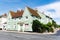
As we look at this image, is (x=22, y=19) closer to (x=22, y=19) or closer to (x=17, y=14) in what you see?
(x=22, y=19)

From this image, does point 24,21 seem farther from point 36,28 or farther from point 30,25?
point 36,28

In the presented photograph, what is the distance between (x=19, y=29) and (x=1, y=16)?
2481 centimetres

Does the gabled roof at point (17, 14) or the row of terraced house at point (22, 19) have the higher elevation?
the gabled roof at point (17, 14)

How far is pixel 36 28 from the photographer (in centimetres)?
4606

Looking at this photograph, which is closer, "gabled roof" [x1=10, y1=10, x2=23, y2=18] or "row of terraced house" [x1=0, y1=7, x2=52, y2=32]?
"row of terraced house" [x1=0, y1=7, x2=52, y2=32]

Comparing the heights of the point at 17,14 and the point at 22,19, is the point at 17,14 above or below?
above

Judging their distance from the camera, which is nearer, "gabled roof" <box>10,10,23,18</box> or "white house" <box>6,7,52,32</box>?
"white house" <box>6,7,52,32</box>

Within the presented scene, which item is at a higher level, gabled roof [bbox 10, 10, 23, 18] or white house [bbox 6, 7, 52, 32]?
gabled roof [bbox 10, 10, 23, 18]

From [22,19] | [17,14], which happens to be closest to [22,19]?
[22,19]

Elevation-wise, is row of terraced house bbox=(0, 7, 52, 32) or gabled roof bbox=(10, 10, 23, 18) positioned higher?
gabled roof bbox=(10, 10, 23, 18)

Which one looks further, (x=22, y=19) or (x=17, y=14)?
(x=17, y=14)

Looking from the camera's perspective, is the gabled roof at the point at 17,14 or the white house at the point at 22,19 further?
the gabled roof at the point at 17,14

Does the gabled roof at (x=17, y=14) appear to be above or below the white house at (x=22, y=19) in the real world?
above

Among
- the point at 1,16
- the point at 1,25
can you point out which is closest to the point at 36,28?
the point at 1,25
